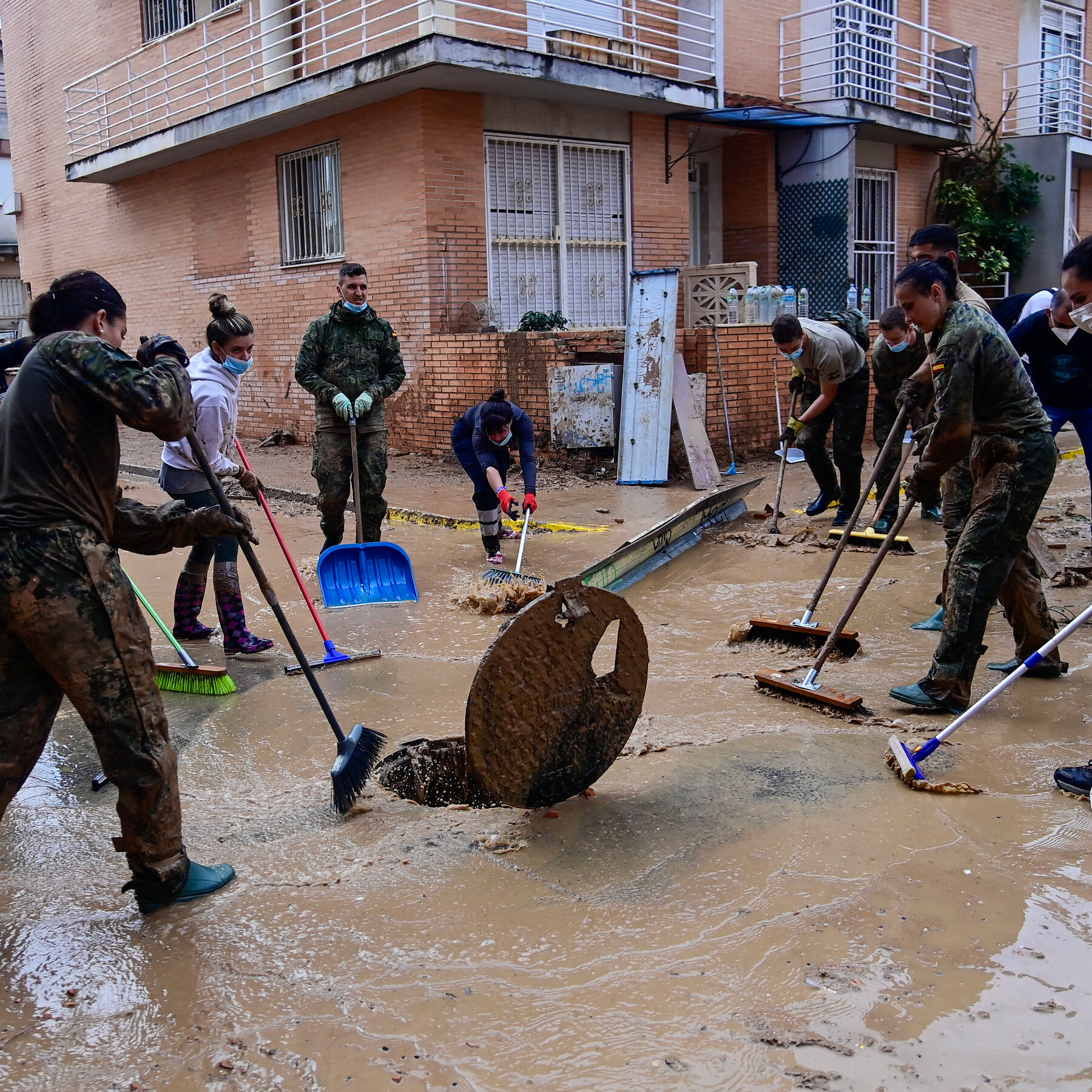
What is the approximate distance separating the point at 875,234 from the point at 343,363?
1267cm

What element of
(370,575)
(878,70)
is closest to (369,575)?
(370,575)

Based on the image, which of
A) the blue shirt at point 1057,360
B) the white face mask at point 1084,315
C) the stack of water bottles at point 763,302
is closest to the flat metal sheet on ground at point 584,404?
the stack of water bottles at point 763,302

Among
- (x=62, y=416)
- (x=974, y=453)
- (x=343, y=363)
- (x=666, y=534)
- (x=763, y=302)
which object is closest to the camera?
(x=62, y=416)

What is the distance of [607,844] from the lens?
3.40m

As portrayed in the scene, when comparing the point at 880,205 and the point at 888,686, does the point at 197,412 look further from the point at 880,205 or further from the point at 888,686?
the point at 880,205

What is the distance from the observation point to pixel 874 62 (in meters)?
16.6

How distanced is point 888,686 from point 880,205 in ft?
46.3

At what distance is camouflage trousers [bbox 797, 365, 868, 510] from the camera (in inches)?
329

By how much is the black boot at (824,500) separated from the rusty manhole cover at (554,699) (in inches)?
217

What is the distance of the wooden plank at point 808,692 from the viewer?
450cm

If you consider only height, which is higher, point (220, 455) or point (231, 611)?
point (220, 455)

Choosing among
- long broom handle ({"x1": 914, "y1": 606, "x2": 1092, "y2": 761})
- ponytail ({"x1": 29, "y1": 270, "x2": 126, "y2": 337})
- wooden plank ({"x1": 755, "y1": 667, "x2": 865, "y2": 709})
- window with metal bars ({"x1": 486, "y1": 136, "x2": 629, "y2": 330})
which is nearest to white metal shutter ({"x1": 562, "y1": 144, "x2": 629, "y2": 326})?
window with metal bars ({"x1": 486, "y1": 136, "x2": 629, "y2": 330})

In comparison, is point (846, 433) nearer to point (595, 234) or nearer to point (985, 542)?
→ point (985, 542)

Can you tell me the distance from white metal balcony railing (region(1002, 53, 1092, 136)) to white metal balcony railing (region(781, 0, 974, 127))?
4.03 ft
